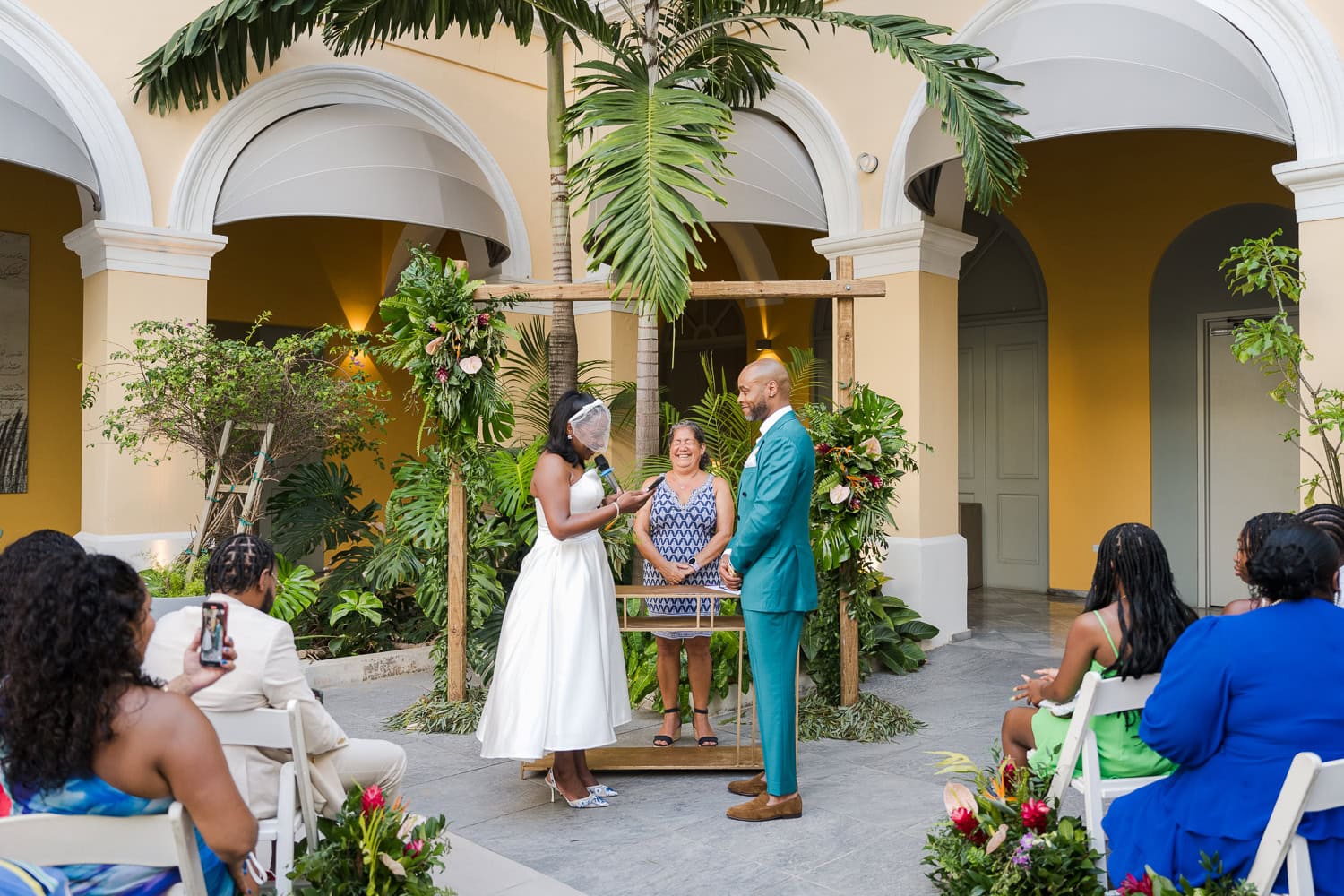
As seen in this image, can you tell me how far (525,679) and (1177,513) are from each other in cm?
739

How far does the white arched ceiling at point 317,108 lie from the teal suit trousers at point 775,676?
5.84m

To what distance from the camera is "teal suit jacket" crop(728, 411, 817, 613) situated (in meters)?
4.22

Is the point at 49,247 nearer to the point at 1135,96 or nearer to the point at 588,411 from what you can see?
the point at 588,411

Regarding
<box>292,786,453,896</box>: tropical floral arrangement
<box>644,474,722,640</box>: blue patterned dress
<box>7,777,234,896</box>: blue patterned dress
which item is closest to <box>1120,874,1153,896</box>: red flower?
<box>292,786,453,896</box>: tropical floral arrangement

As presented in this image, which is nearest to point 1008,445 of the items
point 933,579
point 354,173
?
point 933,579

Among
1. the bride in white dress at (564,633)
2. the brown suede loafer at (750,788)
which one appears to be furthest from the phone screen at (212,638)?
the brown suede loafer at (750,788)

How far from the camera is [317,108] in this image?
8.70m

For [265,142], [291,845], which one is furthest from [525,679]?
[265,142]

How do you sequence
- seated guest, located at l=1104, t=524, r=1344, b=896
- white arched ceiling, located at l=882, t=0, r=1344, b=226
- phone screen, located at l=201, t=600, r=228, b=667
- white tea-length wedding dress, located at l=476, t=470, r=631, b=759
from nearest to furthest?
seated guest, located at l=1104, t=524, r=1344, b=896, phone screen, located at l=201, t=600, r=228, b=667, white tea-length wedding dress, located at l=476, t=470, r=631, b=759, white arched ceiling, located at l=882, t=0, r=1344, b=226

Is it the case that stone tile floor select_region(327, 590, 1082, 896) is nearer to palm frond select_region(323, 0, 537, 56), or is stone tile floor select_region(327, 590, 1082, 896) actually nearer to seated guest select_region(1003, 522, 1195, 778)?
seated guest select_region(1003, 522, 1195, 778)

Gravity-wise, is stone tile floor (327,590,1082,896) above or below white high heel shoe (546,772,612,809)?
below

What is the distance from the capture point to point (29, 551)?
Result: 9.18ft

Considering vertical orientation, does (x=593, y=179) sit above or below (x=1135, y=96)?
below

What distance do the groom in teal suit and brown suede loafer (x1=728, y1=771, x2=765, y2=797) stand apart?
0.24m
